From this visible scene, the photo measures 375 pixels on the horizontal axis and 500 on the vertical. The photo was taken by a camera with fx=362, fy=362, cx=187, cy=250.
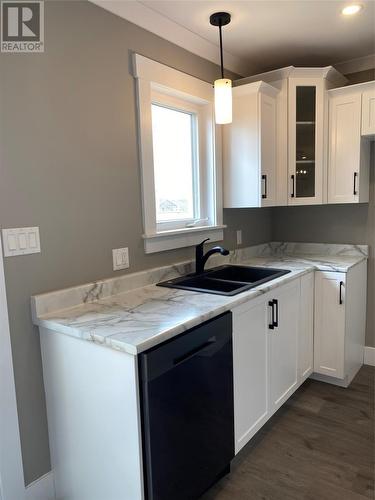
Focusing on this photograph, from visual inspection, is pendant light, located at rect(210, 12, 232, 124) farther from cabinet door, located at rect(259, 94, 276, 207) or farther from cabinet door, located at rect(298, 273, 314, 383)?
cabinet door, located at rect(298, 273, 314, 383)

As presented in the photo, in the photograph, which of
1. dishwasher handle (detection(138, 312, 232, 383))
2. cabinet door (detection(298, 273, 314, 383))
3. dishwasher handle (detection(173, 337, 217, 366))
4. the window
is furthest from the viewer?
cabinet door (detection(298, 273, 314, 383))

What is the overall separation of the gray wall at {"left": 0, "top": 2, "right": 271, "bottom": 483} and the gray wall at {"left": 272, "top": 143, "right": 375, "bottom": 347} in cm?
176

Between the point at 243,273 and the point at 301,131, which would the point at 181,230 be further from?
the point at 301,131

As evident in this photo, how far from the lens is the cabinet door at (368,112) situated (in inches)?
98.9

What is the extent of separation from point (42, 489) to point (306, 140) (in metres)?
2.71

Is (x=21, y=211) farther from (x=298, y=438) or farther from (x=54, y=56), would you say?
(x=298, y=438)

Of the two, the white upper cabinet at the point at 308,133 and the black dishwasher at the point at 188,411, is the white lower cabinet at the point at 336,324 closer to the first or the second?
the white upper cabinet at the point at 308,133

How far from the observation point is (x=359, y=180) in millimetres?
2668

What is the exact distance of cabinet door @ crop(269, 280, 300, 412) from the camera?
2.13 metres

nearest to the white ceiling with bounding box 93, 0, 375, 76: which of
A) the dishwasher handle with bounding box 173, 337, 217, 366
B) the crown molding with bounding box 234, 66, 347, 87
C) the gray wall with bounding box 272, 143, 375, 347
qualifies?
the crown molding with bounding box 234, 66, 347, 87

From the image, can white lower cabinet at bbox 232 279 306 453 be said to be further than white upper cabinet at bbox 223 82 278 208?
No

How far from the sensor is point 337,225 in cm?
306

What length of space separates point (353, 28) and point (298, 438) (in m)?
2.56

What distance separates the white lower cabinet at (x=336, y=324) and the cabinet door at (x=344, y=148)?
1.89 feet
